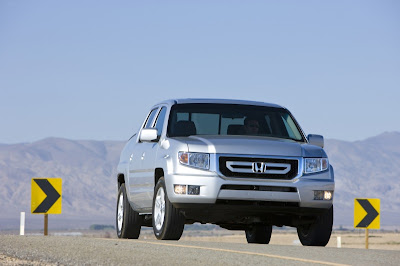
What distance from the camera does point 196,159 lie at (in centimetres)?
1366

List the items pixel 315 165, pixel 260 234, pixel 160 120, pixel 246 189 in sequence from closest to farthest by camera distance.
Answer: pixel 246 189
pixel 315 165
pixel 160 120
pixel 260 234

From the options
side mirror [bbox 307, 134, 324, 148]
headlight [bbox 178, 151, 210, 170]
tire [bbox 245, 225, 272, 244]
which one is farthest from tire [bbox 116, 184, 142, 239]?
side mirror [bbox 307, 134, 324, 148]

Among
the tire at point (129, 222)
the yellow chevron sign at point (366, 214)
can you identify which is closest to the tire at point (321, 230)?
the tire at point (129, 222)

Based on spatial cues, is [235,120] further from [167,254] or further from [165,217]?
[167,254]

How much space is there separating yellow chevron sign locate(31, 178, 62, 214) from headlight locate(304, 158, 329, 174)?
6.67m

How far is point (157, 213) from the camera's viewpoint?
1466 cm

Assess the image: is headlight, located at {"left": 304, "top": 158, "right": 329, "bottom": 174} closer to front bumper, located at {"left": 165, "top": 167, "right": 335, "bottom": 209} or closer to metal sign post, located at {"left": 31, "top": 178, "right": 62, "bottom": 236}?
front bumper, located at {"left": 165, "top": 167, "right": 335, "bottom": 209}

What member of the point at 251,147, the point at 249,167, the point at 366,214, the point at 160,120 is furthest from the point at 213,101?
the point at 366,214

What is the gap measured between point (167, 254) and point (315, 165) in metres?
3.19

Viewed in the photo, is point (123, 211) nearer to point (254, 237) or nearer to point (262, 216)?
point (254, 237)

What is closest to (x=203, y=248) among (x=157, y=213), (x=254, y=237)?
(x=157, y=213)

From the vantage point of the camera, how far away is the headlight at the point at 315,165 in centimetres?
1388

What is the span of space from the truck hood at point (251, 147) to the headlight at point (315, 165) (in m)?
0.07

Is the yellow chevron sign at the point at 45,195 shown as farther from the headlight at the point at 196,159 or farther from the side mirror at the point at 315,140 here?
the side mirror at the point at 315,140
